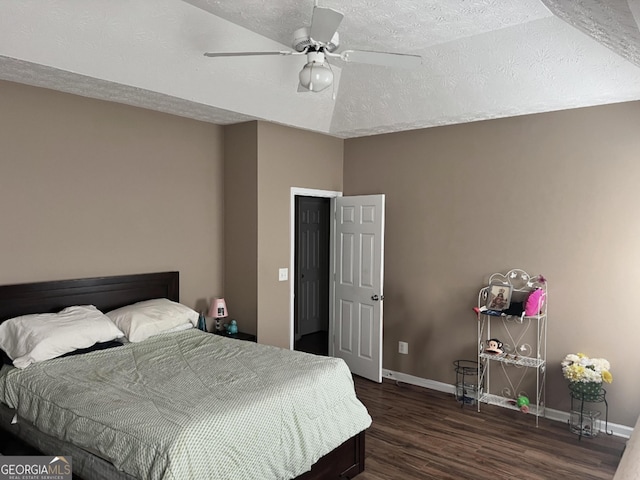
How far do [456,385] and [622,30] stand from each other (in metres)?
3.46

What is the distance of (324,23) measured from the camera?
2.47 metres

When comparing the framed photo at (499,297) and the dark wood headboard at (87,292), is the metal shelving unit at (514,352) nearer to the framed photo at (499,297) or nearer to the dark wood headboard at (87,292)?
the framed photo at (499,297)

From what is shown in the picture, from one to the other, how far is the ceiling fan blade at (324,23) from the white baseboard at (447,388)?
3.56 metres

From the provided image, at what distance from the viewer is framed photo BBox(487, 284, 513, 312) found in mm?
4281

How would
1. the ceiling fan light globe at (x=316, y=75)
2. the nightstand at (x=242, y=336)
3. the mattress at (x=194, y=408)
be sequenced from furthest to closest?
the nightstand at (x=242, y=336) → the ceiling fan light globe at (x=316, y=75) → the mattress at (x=194, y=408)

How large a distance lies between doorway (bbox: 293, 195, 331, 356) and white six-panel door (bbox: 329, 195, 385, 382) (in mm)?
1168

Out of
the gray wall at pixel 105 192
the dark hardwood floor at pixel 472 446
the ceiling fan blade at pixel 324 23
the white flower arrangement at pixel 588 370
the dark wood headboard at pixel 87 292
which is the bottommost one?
the dark hardwood floor at pixel 472 446

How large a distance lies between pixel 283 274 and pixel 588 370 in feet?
9.17

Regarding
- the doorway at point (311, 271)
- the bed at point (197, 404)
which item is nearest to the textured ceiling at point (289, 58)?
the bed at point (197, 404)

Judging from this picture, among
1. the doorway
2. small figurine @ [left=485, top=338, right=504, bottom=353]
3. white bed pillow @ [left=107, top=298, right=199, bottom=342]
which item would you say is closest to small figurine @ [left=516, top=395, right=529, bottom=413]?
small figurine @ [left=485, top=338, right=504, bottom=353]

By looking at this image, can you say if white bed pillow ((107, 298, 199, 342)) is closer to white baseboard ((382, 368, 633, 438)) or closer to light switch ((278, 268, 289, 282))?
light switch ((278, 268, 289, 282))

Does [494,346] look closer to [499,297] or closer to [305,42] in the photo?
[499,297]

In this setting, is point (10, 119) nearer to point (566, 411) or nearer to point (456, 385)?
point (456, 385)

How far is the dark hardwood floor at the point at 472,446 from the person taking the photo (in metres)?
3.27
